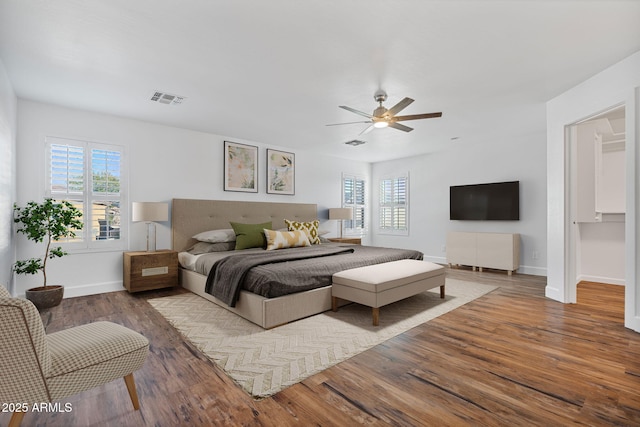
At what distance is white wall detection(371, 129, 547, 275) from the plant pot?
245 inches

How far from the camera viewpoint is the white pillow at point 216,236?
4453 millimetres

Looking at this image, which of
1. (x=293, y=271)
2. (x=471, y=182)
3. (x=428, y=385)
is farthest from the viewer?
(x=471, y=182)

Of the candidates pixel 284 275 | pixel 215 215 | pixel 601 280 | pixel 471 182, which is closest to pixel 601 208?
pixel 601 280

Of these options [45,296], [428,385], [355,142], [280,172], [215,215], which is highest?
[355,142]

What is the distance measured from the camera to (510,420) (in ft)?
5.05

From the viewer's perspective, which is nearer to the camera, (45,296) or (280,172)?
(45,296)

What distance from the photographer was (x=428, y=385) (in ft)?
6.12

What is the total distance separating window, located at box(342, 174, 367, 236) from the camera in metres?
7.23

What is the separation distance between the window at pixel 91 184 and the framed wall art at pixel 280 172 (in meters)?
2.39

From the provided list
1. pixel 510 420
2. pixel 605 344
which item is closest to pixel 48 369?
pixel 510 420

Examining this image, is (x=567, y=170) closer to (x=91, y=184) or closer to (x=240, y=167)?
(x=240, y=167)

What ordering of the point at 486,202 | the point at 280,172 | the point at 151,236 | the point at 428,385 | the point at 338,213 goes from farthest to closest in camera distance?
the point at 338,213
the point at 280,172
the point at 486,202
the point at 151,236
the point at 428,385

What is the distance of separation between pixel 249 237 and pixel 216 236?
0.49m

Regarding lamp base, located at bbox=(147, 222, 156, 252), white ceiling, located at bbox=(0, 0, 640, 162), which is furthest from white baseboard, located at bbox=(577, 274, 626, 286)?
lamp base, located at bbox=(147, 222, 156, 252)
